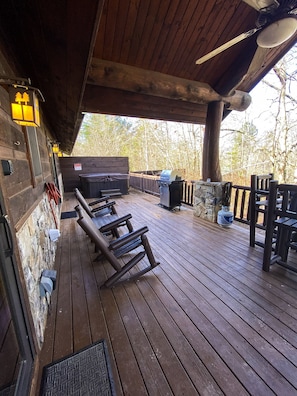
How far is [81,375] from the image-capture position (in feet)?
3.73

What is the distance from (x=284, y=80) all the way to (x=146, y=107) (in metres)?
6.57

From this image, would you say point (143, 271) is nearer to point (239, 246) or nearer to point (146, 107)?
point (239, 246)

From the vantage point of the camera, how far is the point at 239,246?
2.78 m

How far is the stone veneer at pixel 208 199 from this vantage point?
Result: 3.76 metres

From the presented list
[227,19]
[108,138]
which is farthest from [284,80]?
[108,138]

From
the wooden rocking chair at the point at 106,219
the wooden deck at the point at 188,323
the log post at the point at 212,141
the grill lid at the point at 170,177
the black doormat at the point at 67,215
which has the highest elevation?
the log post at the point at 212,141

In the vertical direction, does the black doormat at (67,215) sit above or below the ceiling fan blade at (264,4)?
below

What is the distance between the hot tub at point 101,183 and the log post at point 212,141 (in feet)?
14.2

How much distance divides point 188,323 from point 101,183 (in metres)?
6.52

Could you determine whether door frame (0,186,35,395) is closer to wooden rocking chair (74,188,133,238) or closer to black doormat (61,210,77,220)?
wooden rocking chair (74,188,133,238)

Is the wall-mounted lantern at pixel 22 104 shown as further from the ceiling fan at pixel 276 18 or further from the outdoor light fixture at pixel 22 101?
the ceiling fan at pixel 276 18

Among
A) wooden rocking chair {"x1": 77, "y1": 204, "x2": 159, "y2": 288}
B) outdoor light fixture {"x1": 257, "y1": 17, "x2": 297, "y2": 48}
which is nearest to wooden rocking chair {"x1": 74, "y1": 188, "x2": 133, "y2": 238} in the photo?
wooden rocking chair {"x1": 77, "y1": 204, "x2": 159, "y2": 288}

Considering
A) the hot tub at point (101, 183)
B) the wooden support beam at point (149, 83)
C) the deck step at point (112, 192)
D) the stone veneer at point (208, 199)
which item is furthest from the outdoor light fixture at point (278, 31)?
the hot tub at point (101, 183)

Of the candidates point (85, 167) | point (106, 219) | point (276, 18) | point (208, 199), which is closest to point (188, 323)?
point (106, 219)
